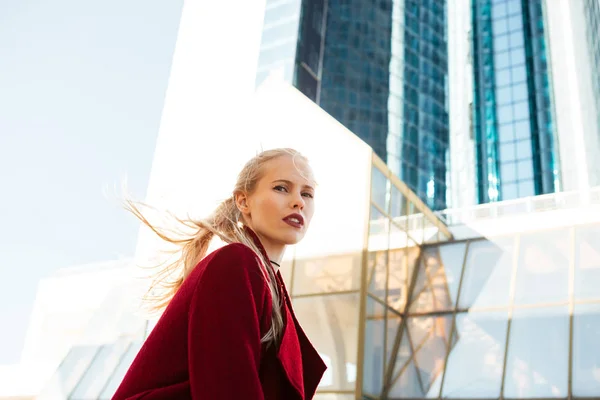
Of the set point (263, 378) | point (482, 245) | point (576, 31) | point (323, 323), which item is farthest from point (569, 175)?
point (263, 378)

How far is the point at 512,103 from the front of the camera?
196 feet

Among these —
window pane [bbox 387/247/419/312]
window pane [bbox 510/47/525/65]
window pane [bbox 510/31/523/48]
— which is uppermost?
window pane [bbox 510/31/523/48]

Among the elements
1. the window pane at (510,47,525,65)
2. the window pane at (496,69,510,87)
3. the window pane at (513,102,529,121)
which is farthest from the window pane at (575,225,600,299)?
the window pane at (510,47,525,65)

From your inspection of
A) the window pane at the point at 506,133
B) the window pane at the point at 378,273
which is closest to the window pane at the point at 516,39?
the window pane at the point at 506,133

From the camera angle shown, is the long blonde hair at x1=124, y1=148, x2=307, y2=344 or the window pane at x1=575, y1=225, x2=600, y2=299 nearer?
the long blonde hair at x1=124, y1=148, x2=307, y2=344

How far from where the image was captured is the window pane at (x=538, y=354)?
9102mm

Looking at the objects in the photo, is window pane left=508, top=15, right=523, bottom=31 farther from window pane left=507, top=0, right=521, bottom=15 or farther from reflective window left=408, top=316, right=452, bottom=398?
reflective window left=408, top=316, right=452, bottom=398

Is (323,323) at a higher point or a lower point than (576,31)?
lower

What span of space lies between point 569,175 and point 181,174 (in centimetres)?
4644

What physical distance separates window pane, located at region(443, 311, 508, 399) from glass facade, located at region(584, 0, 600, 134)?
35634 mm

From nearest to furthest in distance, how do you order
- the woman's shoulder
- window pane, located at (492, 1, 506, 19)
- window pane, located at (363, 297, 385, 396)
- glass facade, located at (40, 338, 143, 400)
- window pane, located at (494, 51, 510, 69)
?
the woman's shoulder → window pane, located at (363, 297, 385, 396) → glass facade, located at (40, 338, 143, 400) → window pane, located at (494, 51, 510, 69) → window pane, located at (492, 1, 506, 19)

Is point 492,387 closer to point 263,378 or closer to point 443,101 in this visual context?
point 263,378

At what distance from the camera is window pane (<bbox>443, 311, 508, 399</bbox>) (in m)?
9.45

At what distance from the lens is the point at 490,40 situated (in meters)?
64.2
